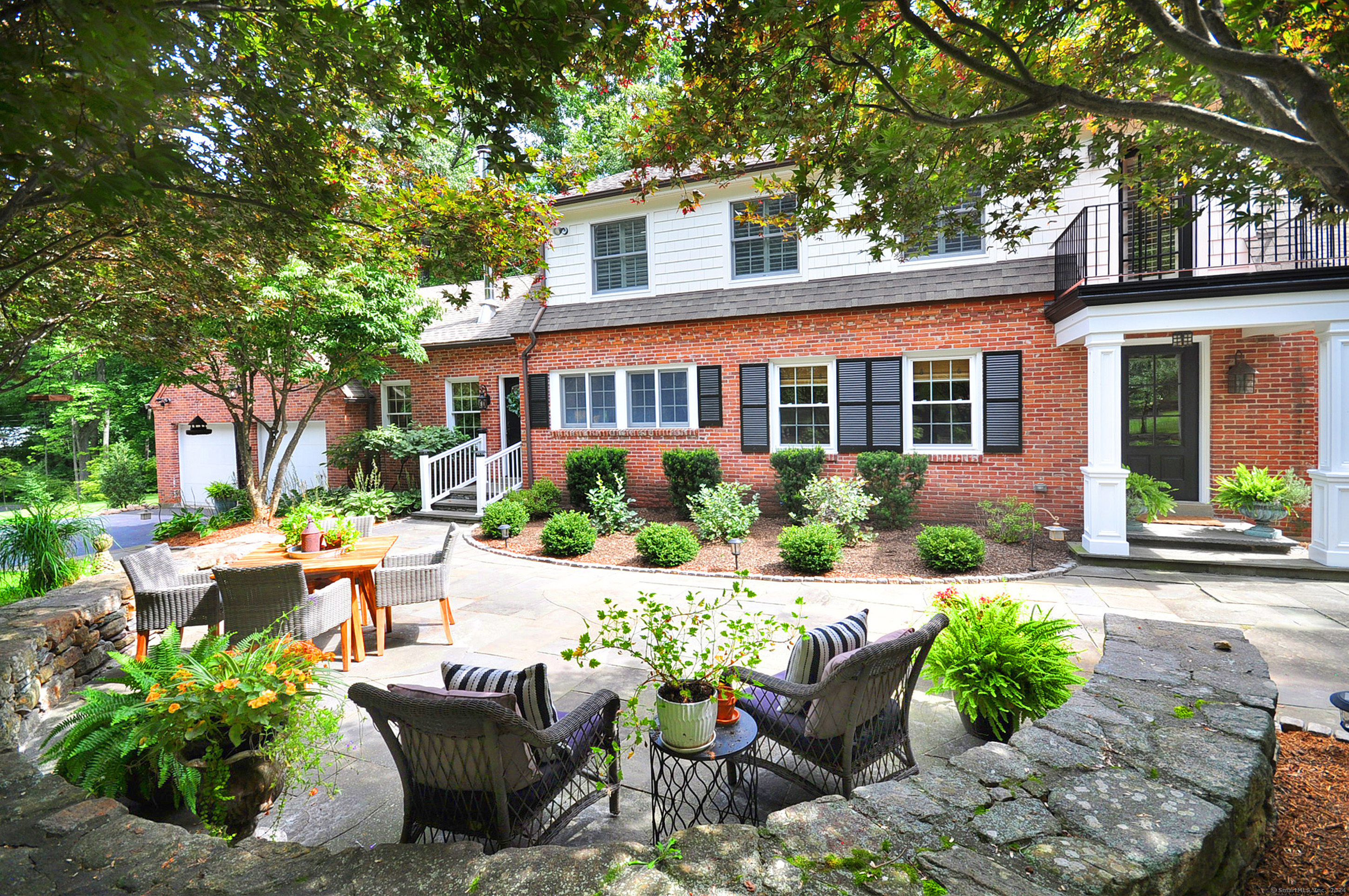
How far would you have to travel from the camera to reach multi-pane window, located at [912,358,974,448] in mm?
9977

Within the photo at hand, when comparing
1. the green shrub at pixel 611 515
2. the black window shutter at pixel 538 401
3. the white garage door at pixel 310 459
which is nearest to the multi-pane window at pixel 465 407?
the black window shutter at pixel 538 401

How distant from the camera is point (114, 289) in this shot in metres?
6.28

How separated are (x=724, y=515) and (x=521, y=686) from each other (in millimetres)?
6669

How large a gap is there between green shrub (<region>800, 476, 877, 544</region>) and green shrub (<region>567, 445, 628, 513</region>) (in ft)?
11.9

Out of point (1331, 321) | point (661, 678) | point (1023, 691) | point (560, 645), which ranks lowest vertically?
point (560, 645)

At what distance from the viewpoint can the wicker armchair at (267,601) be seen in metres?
4.46

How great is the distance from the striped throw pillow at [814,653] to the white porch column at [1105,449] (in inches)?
247

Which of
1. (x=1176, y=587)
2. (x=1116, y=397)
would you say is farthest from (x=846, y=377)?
(x=1176, y=587)

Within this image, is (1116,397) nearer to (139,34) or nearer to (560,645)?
(560,645)

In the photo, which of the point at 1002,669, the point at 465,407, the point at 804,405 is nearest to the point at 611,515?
Answer: the point at 804,405

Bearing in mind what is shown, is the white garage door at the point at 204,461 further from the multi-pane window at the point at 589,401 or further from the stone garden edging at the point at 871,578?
the stone garden edging at the point at 871,578

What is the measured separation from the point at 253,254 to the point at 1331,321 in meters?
11.1

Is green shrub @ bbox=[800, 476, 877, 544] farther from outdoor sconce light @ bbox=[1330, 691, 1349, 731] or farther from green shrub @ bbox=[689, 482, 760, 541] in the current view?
outdoor sconce light @ bbox=[1330, 691, 1349, 731]

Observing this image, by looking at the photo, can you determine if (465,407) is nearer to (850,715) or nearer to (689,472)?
(689,472)
